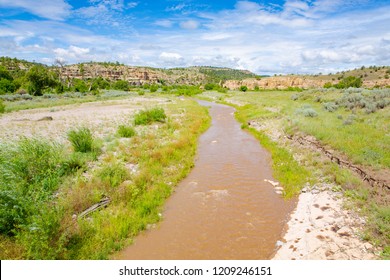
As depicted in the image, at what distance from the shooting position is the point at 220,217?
A: 8453 mm

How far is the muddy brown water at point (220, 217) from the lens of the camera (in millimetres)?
6836

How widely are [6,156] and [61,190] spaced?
247cm

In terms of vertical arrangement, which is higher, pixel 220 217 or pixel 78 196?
pixel 78 196

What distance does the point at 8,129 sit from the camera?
1834cm

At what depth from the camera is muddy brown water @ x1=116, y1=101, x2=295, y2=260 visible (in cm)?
684

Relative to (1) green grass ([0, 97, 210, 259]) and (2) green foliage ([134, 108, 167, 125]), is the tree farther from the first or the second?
(1) green grass ([0, 97, 210, 259])

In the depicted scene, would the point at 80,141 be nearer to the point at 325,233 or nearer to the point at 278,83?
the point at 325,233

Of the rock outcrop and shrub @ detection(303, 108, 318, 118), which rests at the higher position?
the rock outcrop

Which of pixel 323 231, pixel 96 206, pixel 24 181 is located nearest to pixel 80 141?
pixel 24 181

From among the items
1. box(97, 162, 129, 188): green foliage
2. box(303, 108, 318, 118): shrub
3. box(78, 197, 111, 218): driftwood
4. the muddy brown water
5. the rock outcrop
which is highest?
the rock outcrop

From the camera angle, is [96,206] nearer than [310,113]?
Yes

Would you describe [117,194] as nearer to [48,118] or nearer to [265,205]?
[265,205]

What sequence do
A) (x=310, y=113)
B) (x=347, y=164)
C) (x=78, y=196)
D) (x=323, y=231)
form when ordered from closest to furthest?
(x=323, y=231)
(x=78, y=196)
(x=347, y=164)
(x=310, y=113)

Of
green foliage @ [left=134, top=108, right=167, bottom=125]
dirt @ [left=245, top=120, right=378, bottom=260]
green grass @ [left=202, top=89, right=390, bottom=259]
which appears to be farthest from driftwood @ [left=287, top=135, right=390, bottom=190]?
green foliage @ [left=134, top=108, right=167, bottom=125]
